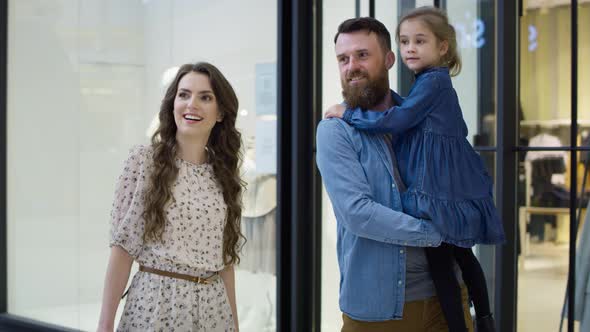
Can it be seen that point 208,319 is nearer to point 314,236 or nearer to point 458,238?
point 458,238

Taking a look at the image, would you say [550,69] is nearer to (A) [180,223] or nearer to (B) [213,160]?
(B) [213,160]

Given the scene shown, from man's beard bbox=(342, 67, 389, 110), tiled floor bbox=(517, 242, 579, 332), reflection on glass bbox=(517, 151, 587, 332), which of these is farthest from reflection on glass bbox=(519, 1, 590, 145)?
man's beard bbox=(342, 67, 389, 110)

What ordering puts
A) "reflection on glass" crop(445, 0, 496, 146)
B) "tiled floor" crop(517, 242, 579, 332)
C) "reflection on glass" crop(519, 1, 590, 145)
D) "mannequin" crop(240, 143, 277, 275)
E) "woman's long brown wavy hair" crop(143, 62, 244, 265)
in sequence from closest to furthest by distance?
"woman's long brown wavy hair" crop(143, 62, 244, 265)
"reflection on glass" crop(519, 1, 590, 145)
"tiled floor" crop(517, 242, 579, 332)
"reflection on glass" crop(445, 0, 496, 146)
"mannequin" crop(240, 143, 277, 275)

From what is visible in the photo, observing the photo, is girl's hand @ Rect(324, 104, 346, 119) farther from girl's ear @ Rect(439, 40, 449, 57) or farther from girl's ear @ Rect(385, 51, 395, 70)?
girl's ear @ Rect(439, 40, 449, 57)

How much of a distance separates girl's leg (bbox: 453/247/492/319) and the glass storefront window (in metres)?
2.99

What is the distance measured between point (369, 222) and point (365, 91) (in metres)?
0.44

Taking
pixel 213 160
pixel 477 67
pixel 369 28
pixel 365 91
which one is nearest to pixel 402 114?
pixel 365 91

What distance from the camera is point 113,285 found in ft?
9.55

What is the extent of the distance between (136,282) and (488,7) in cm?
248

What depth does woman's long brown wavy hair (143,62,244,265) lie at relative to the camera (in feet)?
9.45

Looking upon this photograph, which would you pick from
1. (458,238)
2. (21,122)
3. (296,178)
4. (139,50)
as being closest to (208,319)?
(458,238)

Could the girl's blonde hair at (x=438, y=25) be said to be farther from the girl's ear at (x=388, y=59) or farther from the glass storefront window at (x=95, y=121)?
the glass storefront window at (x=95, y=121)

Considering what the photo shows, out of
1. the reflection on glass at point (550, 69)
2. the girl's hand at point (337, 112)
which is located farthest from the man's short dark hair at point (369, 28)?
the reflection on glass at point (550, 69)

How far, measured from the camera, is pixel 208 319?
299 centimetres
